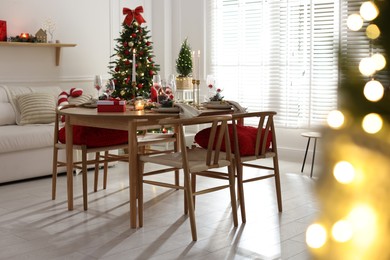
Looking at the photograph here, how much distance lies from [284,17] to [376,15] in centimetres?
586

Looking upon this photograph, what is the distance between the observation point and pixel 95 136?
397 centimetres

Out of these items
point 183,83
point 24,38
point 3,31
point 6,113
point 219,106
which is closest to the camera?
point 219,106

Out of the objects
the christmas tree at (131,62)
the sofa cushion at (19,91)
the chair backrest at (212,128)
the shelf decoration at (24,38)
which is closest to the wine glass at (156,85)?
the chair backrest at (212,128)

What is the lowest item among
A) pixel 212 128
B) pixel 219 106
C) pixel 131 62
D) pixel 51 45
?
pixel 212 128

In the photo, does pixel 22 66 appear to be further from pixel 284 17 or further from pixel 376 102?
pixel 376 102

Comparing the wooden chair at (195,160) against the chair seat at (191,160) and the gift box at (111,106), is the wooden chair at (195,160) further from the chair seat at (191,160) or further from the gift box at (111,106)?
the gift box at (111,106)

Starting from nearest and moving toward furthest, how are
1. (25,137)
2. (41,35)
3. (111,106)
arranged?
(111,106), (25,137), (41,35)

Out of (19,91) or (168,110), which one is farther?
(19,91)

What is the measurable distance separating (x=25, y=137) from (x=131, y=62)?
1.76 meters

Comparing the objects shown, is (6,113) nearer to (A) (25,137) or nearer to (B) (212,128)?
(A) (25,137)

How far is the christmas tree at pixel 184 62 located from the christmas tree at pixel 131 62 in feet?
1.26

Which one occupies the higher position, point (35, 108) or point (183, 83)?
point (183, 83)

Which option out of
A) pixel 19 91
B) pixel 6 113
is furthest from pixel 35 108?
pixel 19 91

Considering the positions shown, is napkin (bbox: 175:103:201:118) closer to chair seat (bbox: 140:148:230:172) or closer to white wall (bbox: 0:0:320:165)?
chair seat (bbox: 140:148:230:172)
